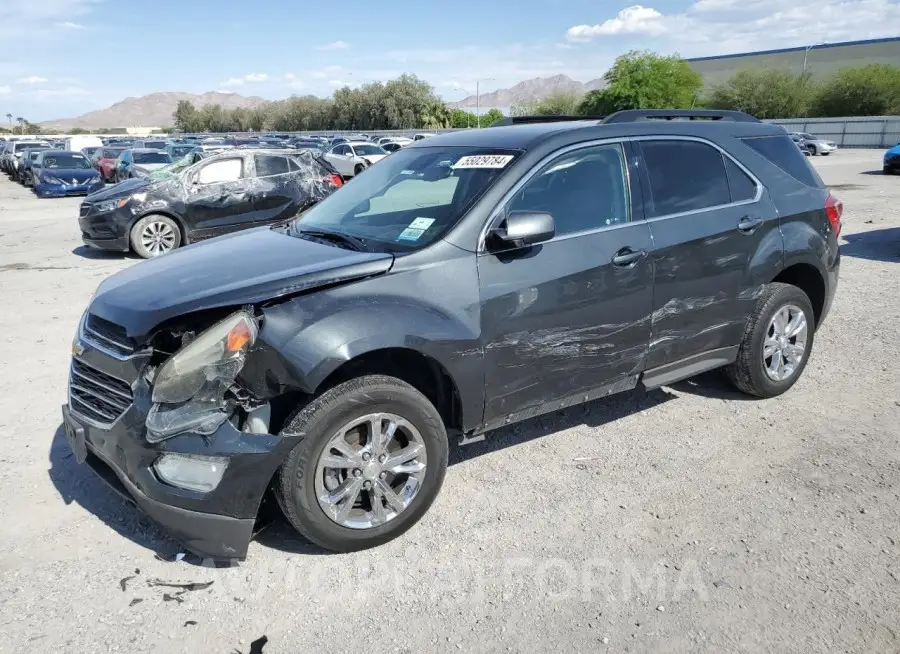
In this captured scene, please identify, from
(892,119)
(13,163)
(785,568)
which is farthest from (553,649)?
(892,119)

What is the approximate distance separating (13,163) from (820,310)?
3599 cm

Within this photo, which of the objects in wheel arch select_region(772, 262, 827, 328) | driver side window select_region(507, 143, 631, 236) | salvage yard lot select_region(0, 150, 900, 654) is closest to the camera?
salvage yard lot select_region(0, 150, 900, 654)

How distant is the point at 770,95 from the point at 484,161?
2865 inches

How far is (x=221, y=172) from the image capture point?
1129cm

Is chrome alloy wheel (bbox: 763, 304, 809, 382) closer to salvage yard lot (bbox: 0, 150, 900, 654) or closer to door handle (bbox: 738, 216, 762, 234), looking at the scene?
salvage yard lot (bbox: 0, 150, 900, 654)

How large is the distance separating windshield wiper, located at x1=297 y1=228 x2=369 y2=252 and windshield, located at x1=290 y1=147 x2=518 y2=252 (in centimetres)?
4

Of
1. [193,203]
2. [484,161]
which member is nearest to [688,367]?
[484,161]

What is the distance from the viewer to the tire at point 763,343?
183 inches

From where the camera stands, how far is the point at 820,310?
514cm

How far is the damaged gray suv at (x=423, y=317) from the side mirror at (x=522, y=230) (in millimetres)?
14

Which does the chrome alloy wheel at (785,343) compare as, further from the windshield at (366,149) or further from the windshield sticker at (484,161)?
the windshield at (366,149)

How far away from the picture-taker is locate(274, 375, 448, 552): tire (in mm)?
2992

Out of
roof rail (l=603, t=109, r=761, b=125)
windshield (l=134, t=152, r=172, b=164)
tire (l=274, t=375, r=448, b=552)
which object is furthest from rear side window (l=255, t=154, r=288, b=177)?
windshield (l=134, t=152, r=172, b=164)

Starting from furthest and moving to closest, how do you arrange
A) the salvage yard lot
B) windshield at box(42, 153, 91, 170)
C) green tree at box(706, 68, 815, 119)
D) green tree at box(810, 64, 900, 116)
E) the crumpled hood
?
1. green tree at box(706, 68, 815, 119)
2. green tree at box(810, 64, 900, 116)
3. windshield at box(42, 153, 91, 170)
4. the crumpled hood
5. the salvage yard lot
